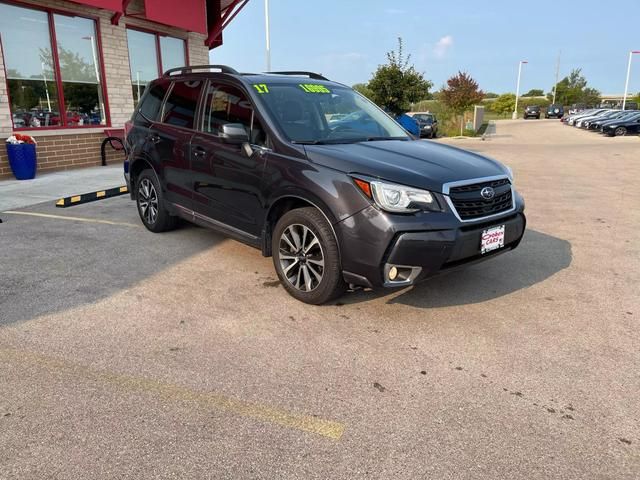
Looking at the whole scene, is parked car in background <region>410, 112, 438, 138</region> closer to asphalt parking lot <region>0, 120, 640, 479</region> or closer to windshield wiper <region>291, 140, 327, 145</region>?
asphalt parking lot <region>0, 120, 640, 479</region>

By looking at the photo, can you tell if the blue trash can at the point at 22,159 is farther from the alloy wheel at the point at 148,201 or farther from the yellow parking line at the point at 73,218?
the alloy wheel at the point at 148,201

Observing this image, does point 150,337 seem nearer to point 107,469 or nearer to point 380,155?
point 107,469

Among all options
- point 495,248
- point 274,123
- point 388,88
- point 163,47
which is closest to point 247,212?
point 274,123

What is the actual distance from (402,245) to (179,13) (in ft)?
41.7

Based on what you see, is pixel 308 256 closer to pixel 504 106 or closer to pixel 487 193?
pixel 487 193

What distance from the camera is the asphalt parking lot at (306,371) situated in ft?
7.78

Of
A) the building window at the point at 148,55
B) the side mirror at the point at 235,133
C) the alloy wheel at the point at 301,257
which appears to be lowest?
the alloy wheel at the point at 301,257

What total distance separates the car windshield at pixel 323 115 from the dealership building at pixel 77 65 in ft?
27.1

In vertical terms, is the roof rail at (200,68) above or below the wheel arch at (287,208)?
above

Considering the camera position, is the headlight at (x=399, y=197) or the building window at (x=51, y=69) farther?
the building window at (x=51, y=69)

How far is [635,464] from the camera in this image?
2338 mm

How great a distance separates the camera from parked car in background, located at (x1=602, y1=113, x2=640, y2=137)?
29.6 metres

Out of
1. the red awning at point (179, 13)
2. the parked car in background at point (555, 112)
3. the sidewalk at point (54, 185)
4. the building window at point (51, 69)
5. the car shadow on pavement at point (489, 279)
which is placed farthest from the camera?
the parked car in background at point (555, 112)

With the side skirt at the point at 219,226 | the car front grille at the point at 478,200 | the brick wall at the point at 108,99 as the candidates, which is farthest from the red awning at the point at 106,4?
the car front grille at the point at 478,200
